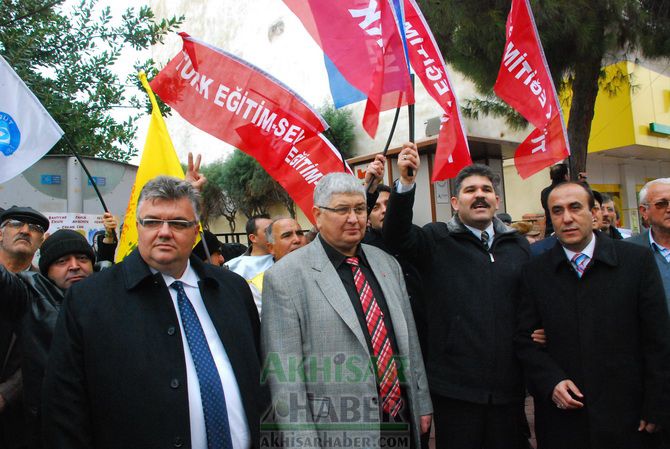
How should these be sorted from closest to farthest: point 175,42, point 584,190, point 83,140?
point 584,190, point 83,140, point 175,42

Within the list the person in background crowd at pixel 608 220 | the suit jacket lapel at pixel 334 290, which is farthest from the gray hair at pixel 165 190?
the person in background crowd at pixel 608 220

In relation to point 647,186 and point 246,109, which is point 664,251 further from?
point 246,109

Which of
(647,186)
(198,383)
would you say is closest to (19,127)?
(198,383)

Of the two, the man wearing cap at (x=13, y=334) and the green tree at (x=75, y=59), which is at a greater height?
the green tree at (x=75, y=59)

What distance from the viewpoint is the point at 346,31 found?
148 inches

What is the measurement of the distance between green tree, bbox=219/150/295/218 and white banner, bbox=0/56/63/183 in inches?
577

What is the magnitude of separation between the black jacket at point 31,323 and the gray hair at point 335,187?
144 cm

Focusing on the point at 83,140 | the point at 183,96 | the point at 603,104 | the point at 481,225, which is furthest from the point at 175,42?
the point at 481,225

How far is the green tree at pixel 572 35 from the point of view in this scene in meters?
7.24

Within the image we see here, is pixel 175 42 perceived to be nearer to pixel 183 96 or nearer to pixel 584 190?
pixel 183 96

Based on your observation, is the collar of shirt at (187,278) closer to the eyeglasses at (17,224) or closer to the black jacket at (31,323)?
the black jacket at (31,323)

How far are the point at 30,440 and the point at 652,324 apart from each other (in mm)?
3052

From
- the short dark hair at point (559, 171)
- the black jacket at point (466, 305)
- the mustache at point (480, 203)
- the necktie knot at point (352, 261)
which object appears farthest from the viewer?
the short dark hair at point (559, 171)

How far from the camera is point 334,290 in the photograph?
269 centimetres
